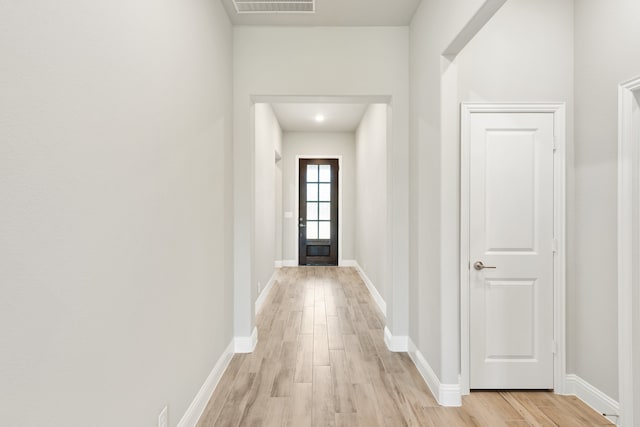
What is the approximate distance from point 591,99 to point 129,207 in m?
2.81

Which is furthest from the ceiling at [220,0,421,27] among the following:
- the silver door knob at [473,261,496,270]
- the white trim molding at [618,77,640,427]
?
the silver door knob at [473,261,496,270]

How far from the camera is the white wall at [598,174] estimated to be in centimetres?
222

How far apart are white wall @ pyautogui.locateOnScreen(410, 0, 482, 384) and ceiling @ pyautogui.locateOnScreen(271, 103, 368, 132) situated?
9.08ft

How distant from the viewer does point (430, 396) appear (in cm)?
253

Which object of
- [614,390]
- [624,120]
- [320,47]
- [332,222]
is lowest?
[614,390]

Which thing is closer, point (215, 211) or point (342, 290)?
point (215, 211)

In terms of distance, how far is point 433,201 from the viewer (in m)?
2.63

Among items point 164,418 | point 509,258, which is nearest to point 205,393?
point 164,418

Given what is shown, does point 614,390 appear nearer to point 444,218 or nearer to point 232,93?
point 444,218

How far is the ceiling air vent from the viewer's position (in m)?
2.77

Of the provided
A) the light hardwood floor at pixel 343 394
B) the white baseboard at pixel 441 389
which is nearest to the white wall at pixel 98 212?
the light hardwood floor at pixel 343 394

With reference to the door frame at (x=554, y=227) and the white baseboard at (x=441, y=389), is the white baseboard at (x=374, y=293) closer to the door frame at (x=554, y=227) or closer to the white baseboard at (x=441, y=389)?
the white baseboard at (x=441, y=389)

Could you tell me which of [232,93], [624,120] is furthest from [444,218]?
[232,93]

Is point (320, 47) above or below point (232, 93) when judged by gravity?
above
